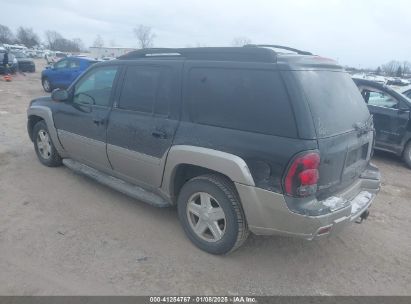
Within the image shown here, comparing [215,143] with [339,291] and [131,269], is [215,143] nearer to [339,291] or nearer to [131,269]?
[131,269]

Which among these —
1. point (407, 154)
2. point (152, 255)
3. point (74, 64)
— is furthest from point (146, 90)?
point (74, 64)

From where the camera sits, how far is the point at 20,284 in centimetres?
291

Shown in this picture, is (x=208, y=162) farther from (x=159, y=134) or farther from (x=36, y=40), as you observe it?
(x=36, y=40)

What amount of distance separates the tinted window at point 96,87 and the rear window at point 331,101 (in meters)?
2.42

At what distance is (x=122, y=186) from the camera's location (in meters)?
4.18

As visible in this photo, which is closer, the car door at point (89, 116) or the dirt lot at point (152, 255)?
the dirt lot at point (152, 255)

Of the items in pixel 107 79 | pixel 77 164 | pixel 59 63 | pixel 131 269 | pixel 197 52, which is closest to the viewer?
pixel 131 269

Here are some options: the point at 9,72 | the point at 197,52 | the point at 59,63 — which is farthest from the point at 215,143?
the point at 9,72

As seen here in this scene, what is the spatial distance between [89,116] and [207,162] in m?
Result: 2.04

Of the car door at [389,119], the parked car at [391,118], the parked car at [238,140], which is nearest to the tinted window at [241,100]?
the parked car at [238,140]

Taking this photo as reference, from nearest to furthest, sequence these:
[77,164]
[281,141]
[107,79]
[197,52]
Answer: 1. [281,141]
2. [197,52]
3. [107,79]
4. [77,164]

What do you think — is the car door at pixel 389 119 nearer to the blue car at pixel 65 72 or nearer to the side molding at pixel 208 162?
the side molding at pixel 208 162

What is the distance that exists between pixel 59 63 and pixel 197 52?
13.7 metres

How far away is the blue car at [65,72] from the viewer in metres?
14.5
